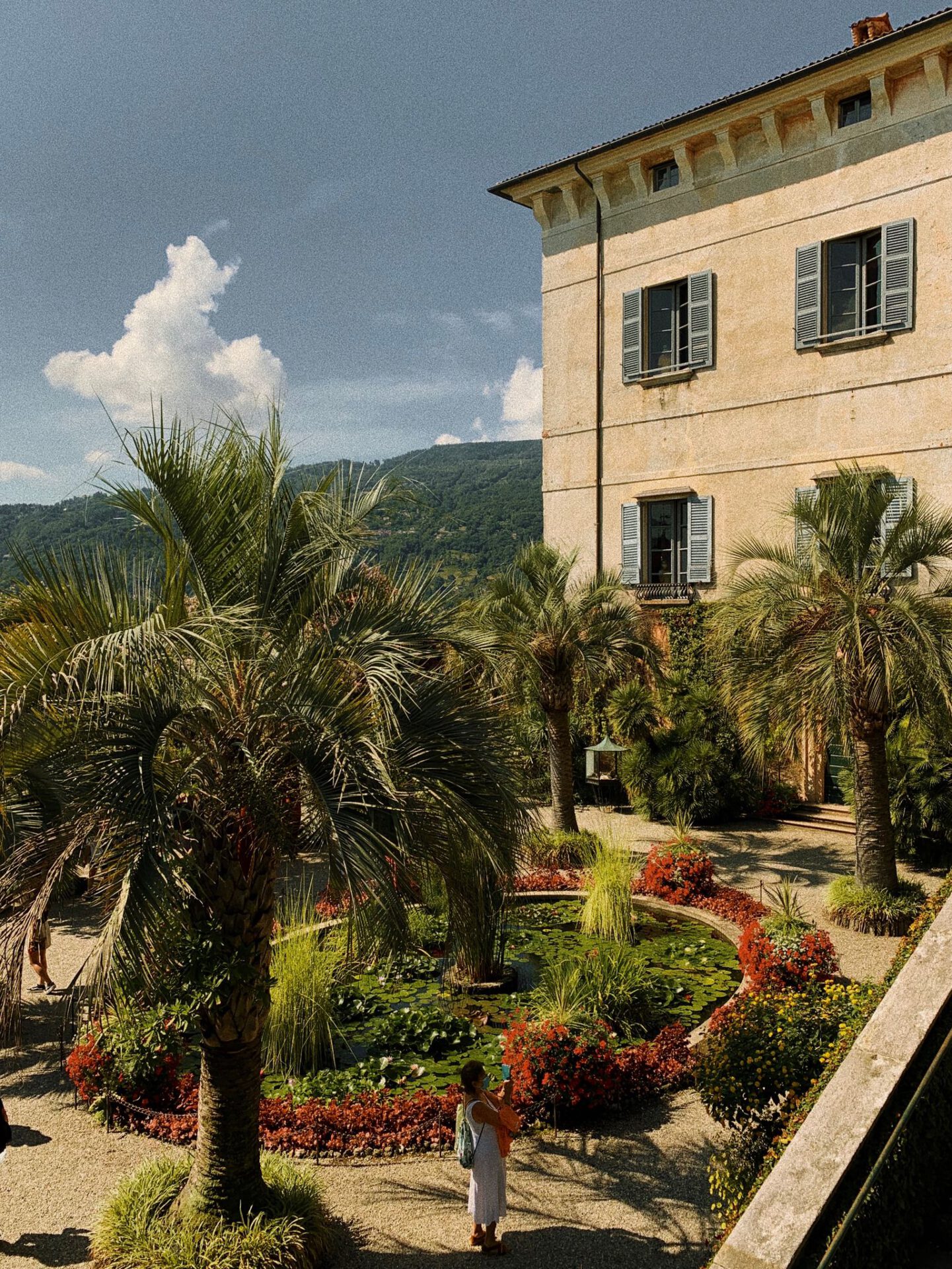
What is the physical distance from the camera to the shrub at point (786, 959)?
857cm

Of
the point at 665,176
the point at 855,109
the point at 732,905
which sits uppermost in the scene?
the point at 665,176

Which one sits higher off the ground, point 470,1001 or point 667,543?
point 667,543

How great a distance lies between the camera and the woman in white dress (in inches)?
223

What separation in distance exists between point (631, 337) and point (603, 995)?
1486 cm

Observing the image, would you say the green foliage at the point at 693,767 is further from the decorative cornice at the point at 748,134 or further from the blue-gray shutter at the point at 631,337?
the decorative cornice at the point at 748,134

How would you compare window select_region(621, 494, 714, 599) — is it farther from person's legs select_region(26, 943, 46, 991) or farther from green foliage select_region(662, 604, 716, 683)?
person's legs select_region(26, 943, 46, 991)

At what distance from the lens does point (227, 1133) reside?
546 centimetres

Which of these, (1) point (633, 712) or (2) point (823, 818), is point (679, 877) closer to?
(2) point (823, 818)

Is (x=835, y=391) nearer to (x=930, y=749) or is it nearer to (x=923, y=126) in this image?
(x=923, y=126)

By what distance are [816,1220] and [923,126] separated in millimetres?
17561

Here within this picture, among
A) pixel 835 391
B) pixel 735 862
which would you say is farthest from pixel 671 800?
pixel 835 391

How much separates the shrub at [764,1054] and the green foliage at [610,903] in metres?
5.01

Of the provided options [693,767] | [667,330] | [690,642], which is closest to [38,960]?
[693,767]

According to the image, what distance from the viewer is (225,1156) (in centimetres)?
547
